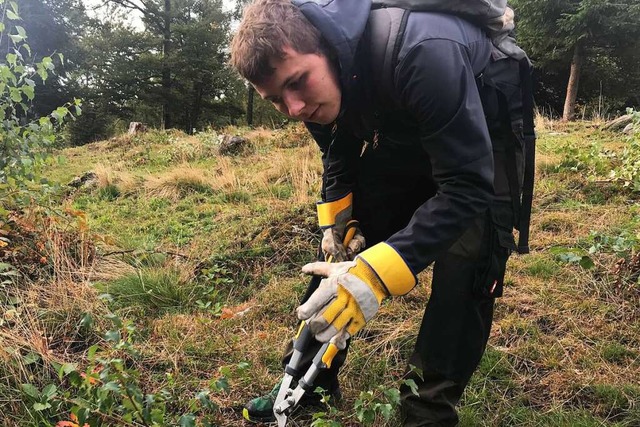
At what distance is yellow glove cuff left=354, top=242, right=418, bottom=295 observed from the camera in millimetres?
1388

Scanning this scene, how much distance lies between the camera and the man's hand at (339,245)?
6.55 feet

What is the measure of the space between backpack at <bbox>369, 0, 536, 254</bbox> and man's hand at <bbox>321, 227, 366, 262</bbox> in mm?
621

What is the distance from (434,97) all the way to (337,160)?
81 cm

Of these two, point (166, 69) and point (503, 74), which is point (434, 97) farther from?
point (166, 69)

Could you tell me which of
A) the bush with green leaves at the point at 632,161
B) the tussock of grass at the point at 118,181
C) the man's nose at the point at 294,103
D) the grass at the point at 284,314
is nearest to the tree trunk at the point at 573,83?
the grass at the point at 284,314

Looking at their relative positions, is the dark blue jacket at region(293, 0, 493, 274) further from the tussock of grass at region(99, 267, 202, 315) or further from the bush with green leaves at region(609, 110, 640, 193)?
the bush with green leaves at region(609, 110, 640, 193)

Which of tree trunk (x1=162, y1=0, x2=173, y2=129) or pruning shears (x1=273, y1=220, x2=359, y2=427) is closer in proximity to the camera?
pruning shears (x1=273, y1=220, x2=359, y2=427)

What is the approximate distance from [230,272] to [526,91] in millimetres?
2382

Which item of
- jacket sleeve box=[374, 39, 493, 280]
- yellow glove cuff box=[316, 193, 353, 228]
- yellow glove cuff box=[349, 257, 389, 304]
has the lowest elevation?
yellow glove cuff box=[316, 193, 353, 228]

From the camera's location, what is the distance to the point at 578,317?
2654 millimetres

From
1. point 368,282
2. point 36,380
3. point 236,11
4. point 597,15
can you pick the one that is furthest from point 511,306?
point 236,11

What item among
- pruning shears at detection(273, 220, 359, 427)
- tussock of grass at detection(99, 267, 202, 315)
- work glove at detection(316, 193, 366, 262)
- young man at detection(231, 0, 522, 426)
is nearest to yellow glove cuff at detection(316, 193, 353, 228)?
work glove at detection(316, 193, 366, 262)

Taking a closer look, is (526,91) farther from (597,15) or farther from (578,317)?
(597,15)

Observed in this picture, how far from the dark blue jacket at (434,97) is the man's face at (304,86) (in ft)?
0.15
